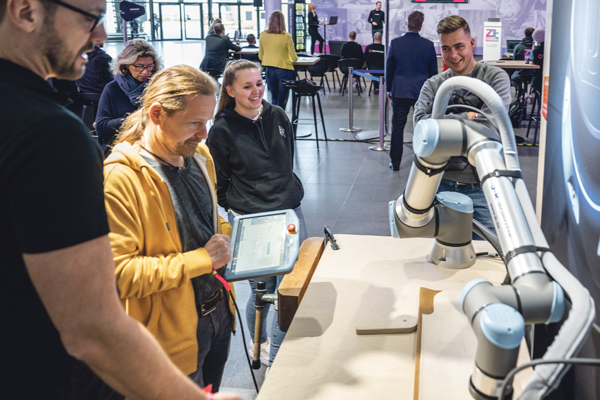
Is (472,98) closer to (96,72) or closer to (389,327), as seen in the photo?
(389,327)

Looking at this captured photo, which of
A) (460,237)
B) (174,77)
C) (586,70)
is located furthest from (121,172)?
(586,70)

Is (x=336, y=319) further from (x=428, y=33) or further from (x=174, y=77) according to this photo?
(x=428, y=33)

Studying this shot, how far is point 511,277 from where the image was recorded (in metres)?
0.84

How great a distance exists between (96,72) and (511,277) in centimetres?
462

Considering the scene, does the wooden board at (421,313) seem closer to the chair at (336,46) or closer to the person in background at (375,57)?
the person in background at (375,57)

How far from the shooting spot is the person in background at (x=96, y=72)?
15.2ft

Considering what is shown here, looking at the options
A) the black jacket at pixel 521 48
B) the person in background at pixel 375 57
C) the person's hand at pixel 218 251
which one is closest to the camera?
the person's hand at pixel 218 251

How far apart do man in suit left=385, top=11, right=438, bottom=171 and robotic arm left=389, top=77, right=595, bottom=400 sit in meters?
4.69

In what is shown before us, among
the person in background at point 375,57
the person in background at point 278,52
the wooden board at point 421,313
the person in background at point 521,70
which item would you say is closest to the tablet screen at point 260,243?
the wooden board at point 421,313

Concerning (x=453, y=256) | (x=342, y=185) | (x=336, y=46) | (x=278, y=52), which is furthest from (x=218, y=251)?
(x=336, y=46)

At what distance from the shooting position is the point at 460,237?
161 centimetres

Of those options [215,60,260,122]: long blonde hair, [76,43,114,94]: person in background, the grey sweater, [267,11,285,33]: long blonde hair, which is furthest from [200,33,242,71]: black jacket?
the grey sweater

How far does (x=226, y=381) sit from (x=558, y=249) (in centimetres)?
161

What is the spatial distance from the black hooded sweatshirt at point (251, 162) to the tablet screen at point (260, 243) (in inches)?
31.0
